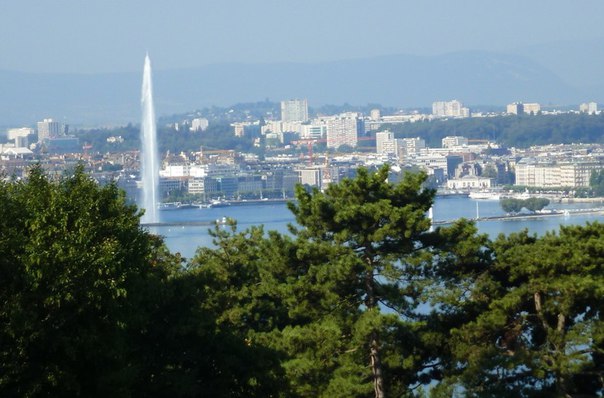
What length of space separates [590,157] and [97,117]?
6016 cm

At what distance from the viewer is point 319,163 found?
45344 mm

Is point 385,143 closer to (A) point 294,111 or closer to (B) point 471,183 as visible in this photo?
(B) point 471,183

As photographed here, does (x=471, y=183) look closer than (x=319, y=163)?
Yes

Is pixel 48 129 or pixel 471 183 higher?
pixel 48 129

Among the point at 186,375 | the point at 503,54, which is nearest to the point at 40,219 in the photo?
the point at 186,375

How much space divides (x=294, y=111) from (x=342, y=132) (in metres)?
16.5

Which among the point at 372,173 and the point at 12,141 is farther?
the point at 12,141

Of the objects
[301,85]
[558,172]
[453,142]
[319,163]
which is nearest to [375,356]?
[558,172]

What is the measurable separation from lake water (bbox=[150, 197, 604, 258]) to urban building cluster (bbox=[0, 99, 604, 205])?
1821 millimetres

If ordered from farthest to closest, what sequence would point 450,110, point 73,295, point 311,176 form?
point 450,110 < point 311,176 < point 73,295

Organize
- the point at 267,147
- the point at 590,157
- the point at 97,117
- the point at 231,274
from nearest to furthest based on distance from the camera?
1. the point at 231,274
2. the point at 590,157
3. the point at 267,147
4. the point at 97,117

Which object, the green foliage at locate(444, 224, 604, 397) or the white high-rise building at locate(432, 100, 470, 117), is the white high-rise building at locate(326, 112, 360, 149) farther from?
the green foliage at locate(444, 224, 604, 397)

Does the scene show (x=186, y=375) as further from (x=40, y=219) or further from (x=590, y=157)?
(x=590, y=157)

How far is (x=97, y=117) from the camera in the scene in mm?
97625
